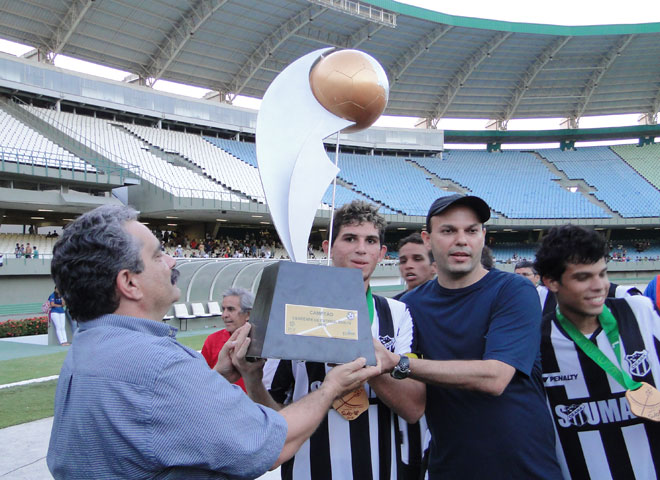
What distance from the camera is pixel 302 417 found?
1500 mm

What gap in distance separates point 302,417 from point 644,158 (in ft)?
129

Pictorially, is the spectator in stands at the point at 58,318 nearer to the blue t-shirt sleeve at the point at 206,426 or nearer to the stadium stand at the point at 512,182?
the blue t-shirt sleeve at the point at 206,426

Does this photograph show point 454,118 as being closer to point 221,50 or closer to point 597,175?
point 597,175

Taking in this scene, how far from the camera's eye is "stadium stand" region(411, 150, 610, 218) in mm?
30453

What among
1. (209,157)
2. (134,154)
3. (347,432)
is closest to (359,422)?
(347,432)

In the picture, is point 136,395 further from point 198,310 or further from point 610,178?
point 610,178

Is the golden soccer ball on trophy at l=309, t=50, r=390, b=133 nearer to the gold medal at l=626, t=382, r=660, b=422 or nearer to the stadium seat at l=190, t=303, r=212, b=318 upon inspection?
the gold medal at l=626, t=382, r=660, b=422

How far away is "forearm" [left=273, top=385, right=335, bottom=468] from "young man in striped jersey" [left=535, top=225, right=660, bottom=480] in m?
1.05

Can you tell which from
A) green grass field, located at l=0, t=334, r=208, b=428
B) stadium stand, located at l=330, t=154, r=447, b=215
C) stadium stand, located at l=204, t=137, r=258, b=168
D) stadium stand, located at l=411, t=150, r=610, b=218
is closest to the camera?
green grass field, located at l=0, t=334, r=208, b=428

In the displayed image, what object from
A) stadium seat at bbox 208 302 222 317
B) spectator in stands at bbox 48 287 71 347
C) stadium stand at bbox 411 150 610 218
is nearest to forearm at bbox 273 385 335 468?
spectator in stands at bbox 48 287 71 347

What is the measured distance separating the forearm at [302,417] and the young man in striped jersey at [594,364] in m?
1.05

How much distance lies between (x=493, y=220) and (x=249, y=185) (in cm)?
1448

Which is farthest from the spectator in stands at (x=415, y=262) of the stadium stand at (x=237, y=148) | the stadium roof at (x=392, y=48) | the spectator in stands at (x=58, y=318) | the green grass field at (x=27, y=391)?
the stadium stand at (x=237, y=148)

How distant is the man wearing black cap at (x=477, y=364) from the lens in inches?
68.3
